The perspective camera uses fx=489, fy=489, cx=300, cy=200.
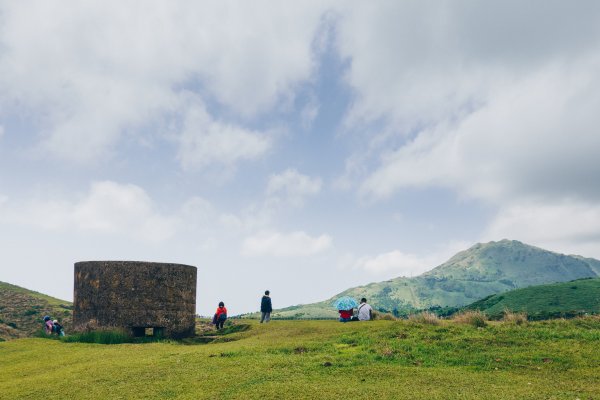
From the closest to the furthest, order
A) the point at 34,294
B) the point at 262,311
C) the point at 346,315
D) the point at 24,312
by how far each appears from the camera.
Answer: the point at 346,315, the point at 262,311, the point at 24,312, the point at 34,294

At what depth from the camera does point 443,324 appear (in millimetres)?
20312

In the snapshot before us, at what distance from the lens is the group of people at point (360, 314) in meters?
23.7

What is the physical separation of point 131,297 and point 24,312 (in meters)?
A: 23.7

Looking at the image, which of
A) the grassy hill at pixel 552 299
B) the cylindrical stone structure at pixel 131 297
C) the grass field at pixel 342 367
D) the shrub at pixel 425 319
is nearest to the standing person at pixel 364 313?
the shrub at pixel 425 319

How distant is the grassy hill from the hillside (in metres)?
51.3

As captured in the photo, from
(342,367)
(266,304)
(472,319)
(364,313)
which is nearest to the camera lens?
(342,367)

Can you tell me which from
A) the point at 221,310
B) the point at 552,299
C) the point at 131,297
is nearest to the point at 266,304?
the point at 221,310

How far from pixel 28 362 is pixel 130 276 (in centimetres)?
684

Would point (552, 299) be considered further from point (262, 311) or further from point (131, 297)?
point (131, 297)

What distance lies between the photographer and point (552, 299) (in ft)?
237

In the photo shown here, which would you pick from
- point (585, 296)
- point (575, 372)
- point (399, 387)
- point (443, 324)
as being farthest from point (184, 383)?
point (585, 296)

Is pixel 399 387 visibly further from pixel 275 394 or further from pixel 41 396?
pixel 41 396

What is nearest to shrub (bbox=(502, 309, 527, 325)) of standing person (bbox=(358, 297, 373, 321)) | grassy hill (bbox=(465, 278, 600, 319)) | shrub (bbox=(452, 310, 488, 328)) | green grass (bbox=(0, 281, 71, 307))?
shrub (bbox=(452, 310, 488, 328))

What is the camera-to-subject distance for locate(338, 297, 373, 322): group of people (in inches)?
934
